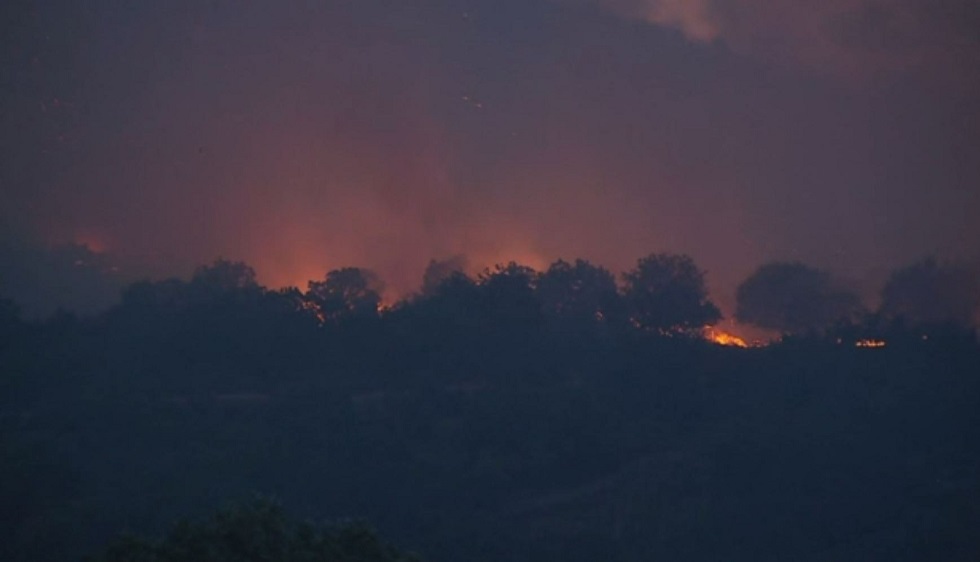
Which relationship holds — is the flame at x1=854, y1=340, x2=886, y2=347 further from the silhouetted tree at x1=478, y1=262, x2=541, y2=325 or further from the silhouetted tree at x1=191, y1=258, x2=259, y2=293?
the silhouetted tree at x1=191, y1=258, x2=259, y2=293

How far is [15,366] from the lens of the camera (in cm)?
2536

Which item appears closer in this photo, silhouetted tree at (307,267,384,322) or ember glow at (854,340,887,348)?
silhouetted tree at (307,267,384,322)

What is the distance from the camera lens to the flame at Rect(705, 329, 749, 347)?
111ft

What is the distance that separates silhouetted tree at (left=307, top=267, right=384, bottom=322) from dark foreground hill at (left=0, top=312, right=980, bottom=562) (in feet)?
5.42

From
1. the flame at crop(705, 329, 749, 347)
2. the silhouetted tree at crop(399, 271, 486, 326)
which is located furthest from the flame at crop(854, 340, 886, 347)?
the silhouetted tree at crop(399, 271, 486, 326)

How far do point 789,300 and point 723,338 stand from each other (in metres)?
4.16

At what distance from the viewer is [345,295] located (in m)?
32.8

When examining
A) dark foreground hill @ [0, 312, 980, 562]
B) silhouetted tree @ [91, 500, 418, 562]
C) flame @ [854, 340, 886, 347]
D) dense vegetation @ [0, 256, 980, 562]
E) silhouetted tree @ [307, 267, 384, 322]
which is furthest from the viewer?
flame @ [854, 340, 886, 347]

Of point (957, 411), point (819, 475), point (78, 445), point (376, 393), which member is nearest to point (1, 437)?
point (78, 445)

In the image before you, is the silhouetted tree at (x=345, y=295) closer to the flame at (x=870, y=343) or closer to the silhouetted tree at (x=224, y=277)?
the silhouetted tree at (x=224, y=277)

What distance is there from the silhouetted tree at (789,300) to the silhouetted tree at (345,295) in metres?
12.8

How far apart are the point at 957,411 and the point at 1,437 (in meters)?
21.0

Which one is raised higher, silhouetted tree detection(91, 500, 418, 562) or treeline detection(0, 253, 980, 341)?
treeline detection(0, 253, 980, 341)

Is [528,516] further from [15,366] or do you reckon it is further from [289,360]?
[15,366]
